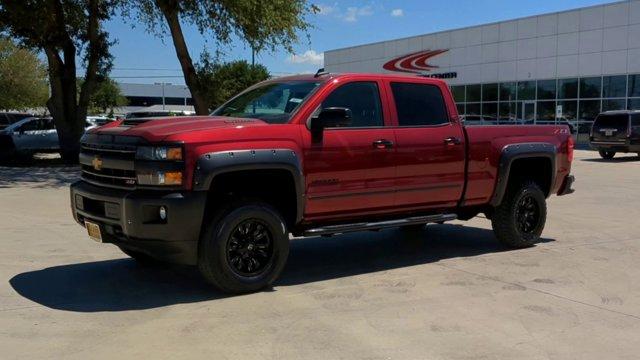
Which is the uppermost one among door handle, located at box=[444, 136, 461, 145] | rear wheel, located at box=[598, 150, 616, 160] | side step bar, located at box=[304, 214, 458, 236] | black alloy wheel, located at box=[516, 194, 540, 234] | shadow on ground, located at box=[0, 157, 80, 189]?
door handle, located at box=[444, 136, 461, 145]

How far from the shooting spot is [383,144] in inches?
261

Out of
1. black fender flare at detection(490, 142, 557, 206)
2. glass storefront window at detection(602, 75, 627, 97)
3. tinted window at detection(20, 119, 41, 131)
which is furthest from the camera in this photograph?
glass storefront window at detection(602, 75, 627, 97)

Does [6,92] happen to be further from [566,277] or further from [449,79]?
[566,277]

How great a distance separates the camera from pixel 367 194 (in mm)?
6559

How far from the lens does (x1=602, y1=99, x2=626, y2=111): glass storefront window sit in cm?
3353

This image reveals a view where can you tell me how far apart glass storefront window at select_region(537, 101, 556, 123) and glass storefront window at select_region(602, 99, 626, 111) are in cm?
300

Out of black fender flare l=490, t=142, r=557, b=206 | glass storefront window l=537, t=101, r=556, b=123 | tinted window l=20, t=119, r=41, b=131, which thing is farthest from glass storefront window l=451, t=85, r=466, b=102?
black fender flare l=490, t=142, r=557, b=206

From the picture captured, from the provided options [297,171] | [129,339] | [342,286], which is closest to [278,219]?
[297,171]

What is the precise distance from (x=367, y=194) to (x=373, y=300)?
1.18 meters

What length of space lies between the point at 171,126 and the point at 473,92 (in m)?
38.1

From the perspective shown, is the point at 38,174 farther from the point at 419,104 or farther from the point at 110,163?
the point at 419,104

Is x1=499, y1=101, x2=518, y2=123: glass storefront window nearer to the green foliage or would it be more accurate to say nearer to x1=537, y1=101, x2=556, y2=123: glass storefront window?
x1=537, y1=101, x2=556, y2=123: glass storefront window

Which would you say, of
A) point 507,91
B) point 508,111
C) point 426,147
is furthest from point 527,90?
point 426,147

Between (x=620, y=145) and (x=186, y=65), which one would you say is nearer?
(x=186, y=65)
